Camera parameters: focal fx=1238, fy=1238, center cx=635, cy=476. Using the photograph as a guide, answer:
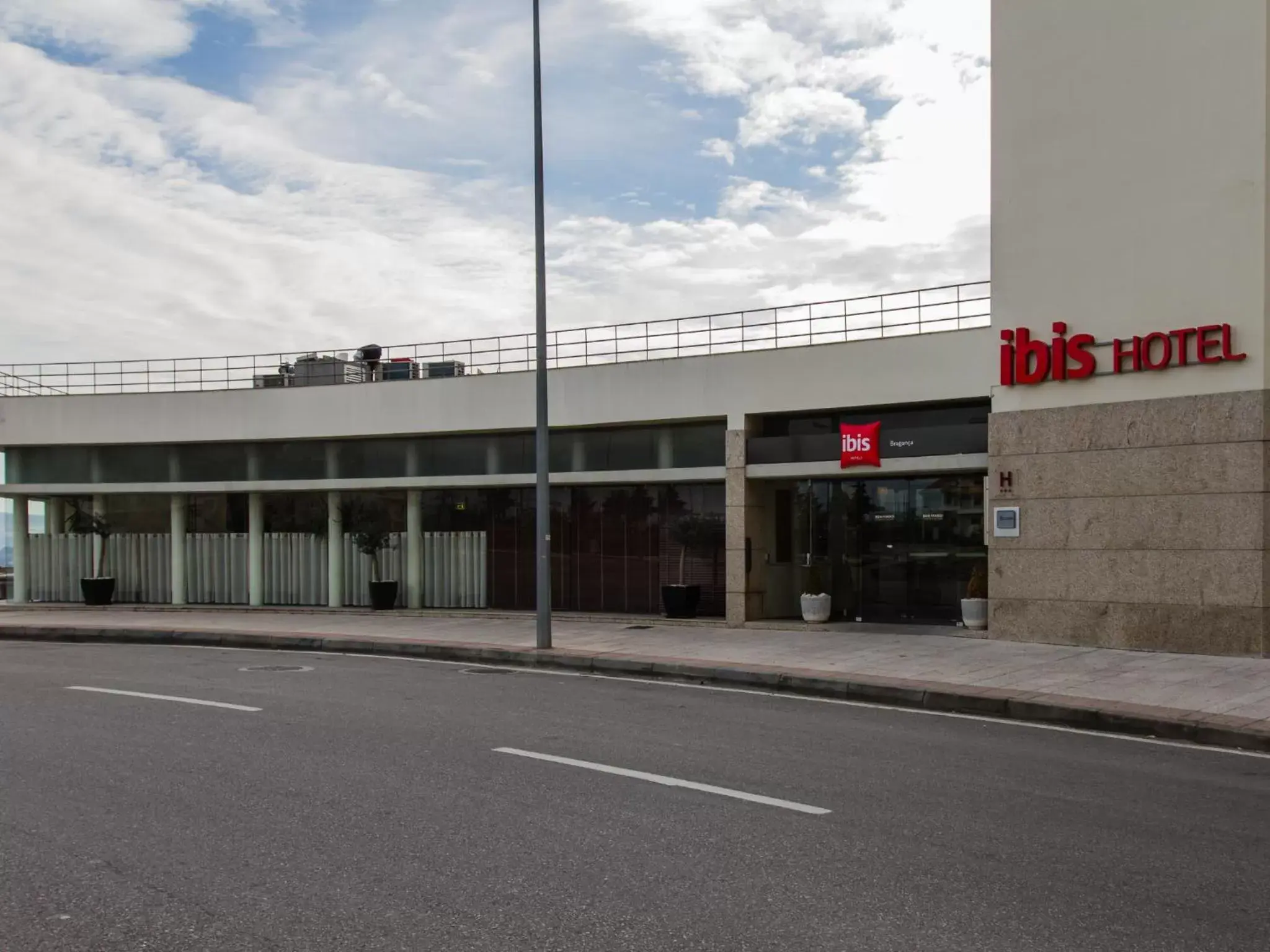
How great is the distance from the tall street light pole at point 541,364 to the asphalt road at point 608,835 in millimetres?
6164

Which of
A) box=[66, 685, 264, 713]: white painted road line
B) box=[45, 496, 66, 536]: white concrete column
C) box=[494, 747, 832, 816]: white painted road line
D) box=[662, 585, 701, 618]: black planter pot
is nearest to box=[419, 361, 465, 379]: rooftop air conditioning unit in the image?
box=[662, 585, 701, 618]: black planter pot

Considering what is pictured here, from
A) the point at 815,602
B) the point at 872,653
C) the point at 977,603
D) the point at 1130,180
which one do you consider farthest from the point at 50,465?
the point at 1130,180

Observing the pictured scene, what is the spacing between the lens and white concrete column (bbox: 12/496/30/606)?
29297 millimetres

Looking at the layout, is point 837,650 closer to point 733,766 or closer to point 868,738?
point 868,738

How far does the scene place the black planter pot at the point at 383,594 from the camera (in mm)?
25859

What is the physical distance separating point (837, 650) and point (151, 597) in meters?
18.3

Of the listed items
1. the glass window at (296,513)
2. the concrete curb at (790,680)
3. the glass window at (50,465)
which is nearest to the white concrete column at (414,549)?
the glass window at (296,513)

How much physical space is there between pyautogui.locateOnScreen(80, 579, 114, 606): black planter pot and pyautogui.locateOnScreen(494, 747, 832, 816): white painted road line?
21831 millimetres

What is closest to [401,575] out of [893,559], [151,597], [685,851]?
[151,597]

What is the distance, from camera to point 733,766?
9.05 metres

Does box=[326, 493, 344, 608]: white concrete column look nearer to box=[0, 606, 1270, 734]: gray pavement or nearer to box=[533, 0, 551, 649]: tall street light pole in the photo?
box=[0, 606, 1270, 734]: gray pavement

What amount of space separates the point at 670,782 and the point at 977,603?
1170cm

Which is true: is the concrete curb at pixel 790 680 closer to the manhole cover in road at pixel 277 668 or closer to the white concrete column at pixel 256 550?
the manhole cover in road at pixel 277 668

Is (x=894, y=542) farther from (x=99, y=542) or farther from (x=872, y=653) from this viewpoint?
(x=99, y=542)
